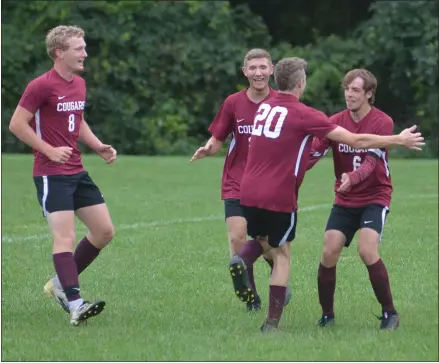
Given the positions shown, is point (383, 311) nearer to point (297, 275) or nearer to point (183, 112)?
point (297, 275)

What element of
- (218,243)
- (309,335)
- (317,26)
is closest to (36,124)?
(309,335)

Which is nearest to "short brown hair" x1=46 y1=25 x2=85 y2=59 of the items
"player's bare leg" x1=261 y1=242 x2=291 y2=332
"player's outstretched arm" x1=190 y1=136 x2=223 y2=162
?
"player's outstretched arm" x1=190 y1=136 x2=223 y2=162

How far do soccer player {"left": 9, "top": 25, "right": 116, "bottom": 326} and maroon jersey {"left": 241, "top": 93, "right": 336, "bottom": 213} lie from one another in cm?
127

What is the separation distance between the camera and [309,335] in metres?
7.25

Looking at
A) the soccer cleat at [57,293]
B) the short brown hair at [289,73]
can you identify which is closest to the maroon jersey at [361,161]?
the short brown hair at [289,73]

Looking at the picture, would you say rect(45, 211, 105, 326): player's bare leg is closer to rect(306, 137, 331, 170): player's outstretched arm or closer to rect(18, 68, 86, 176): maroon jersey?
rect(18, 68, 86, 176): maroon jersey

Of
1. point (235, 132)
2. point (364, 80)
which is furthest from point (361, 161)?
point (235, 132)

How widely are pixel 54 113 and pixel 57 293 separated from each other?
1233 mm

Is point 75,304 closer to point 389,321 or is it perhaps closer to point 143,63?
point 389,321

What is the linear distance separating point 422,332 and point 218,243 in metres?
4.68

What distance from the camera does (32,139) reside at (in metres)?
7.60

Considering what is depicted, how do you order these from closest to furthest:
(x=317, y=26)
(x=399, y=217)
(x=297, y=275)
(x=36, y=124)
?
(x=36, y=124) < (x=297, y=275) < (x=399, y=217) < (x=317, y=26)

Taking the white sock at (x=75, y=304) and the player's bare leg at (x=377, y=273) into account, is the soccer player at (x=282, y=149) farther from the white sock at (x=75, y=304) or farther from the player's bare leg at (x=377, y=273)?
the white sock at (x=75, y=304)

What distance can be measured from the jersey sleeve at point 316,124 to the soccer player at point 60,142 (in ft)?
5.14
